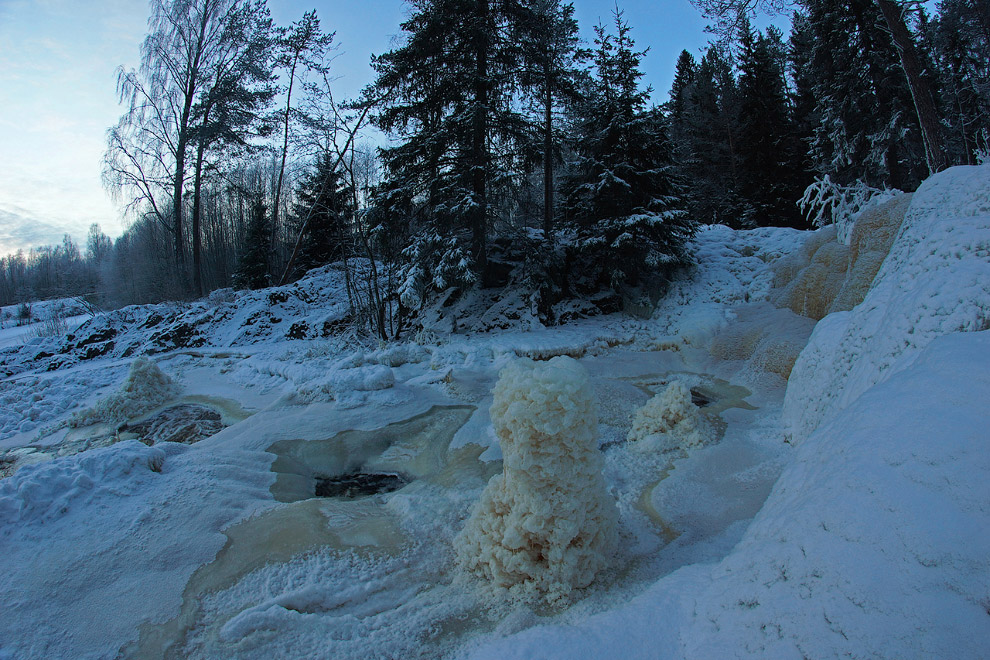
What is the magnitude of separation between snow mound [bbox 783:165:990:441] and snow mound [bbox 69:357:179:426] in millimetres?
8665

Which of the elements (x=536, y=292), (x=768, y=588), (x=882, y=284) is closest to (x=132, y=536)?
(x=768, y=588)

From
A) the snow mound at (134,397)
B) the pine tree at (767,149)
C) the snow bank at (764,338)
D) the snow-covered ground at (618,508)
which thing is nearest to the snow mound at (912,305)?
the snow-covered ground at (618,508)

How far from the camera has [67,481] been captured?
3.20 meters

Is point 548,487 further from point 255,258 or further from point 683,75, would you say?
point 683,75

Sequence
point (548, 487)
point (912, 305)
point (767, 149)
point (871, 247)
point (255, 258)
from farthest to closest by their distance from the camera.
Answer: point (255, 258), point (767, 149), point (871, 247), point (912, 305), point (548, 487)

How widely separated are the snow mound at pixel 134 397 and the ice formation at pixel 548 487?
6.74 m

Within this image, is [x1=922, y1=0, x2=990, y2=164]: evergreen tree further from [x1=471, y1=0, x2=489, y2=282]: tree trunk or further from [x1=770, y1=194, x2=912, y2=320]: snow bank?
[x1=471, y1=0, x2=489, y2=282]: tree trunk

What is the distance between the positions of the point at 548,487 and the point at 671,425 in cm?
256

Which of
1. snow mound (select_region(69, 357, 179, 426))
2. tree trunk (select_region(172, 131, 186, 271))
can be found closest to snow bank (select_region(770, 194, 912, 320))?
snow mound (select_region(69, 357, 179, 426))

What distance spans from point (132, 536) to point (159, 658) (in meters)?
1.05

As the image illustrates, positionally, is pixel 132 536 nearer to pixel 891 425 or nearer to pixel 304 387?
pixel 304 387

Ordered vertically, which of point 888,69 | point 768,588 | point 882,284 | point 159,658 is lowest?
point 159,658

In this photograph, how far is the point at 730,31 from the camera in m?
8.82

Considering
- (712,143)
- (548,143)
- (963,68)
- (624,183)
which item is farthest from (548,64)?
(963,68)
